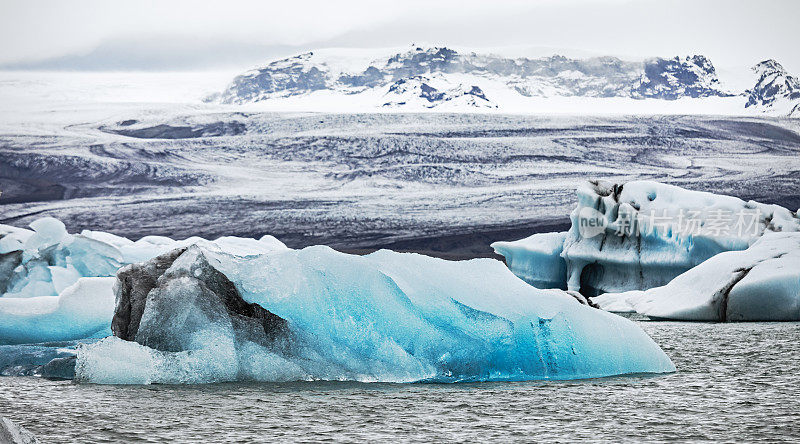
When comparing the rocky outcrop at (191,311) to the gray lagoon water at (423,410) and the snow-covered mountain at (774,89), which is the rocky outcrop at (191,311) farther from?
the snow-covered mountain at (774,89)

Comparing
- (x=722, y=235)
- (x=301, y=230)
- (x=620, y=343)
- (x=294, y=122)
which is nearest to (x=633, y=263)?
(x=722, y=235)

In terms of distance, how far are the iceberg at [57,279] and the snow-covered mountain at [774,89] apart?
72904mm

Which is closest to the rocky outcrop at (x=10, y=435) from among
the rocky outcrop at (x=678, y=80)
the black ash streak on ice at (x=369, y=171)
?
the black ash streak on ice at (x=369, y=171)

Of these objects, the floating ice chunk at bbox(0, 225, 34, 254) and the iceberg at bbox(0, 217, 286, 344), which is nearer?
the iceberg at bbox(0, 217, 286, 344)

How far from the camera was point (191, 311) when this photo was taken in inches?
195

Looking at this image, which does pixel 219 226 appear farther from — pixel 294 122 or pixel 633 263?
pixel 633 263

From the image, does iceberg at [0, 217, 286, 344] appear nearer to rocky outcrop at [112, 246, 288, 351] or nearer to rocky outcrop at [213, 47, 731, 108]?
rocky outcrop at [112, 246, 288, 351]

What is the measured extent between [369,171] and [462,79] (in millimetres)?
55466

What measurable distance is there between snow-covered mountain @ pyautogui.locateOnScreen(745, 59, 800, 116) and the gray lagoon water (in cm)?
7915

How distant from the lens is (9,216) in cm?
4234

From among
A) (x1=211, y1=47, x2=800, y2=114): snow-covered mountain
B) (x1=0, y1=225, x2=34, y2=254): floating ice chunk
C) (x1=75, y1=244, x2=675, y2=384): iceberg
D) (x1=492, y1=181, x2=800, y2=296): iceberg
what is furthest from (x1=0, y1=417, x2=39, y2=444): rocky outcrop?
(x1=211, y1=47, x2=800, y2=114): snow-covered mountain

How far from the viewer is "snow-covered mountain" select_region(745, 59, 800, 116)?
260 ft

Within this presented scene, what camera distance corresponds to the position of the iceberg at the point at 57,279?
708 cm

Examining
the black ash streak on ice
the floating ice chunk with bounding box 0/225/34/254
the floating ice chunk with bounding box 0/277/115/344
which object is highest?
the floating ice chunk with bounding box 0/277/115/344
